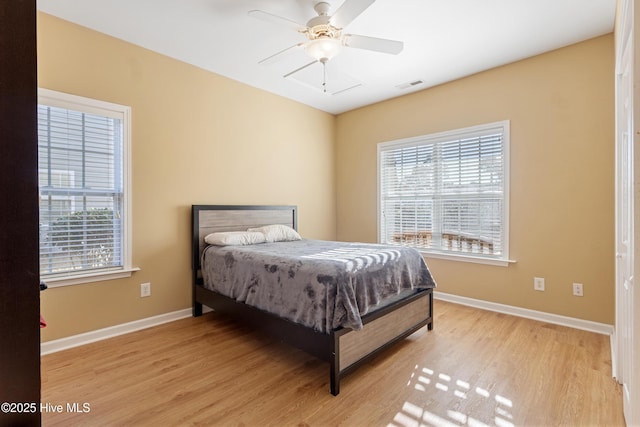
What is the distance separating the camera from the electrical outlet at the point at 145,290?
2.94 meters

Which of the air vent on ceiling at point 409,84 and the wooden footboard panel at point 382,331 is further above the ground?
the air vent on ceiling at point 409,84

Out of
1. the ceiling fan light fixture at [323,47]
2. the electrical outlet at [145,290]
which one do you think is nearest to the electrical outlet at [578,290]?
the ceiling fan light fixture at [323,47]

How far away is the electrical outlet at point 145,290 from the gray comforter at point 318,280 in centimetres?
59

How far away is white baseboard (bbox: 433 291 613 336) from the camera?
278 centimetres

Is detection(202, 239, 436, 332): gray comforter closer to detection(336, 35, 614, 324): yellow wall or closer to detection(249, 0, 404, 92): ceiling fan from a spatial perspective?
detection(336, 35, 614, 324): yellow wall

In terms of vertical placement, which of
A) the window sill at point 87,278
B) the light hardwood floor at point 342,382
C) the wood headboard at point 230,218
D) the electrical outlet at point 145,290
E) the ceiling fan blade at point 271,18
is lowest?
the light hardwood floor at point 342,382

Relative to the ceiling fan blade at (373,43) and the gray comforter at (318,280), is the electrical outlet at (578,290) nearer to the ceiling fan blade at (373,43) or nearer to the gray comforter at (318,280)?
the gray comforter at (318,280)

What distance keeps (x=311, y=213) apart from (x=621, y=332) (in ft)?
11.3

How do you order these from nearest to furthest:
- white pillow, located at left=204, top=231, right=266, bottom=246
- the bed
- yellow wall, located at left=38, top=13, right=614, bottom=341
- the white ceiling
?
the bed, the white ceiling, yellow wall, located at left=38, top=13, right=614, bottom=341, white pillow, located at left=204, top=231, right=266, bottom=246

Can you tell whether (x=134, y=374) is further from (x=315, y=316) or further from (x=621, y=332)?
(x=621, y=332)

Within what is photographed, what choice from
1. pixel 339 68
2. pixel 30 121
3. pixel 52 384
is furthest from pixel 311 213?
pixel 30 121

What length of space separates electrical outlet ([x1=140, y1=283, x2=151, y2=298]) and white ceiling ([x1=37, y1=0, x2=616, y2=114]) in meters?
2.25

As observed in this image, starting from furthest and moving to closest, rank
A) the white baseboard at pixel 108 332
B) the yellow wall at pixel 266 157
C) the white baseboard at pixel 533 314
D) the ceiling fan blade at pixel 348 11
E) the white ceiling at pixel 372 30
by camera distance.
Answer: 1. the white baseboard at pixel 533 314
2. the yellow wall at pixel 266 157
3. the white baseboard at pixel 108 332
4. the white ceiling at pixel 372 30
5. the ceiling fan blade at pixel 348 11

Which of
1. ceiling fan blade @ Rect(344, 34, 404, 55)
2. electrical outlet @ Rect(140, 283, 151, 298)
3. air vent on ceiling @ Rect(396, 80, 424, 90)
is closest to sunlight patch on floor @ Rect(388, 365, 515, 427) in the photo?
ceiling fan blade @ Rect(344, 34, 404, 55)
